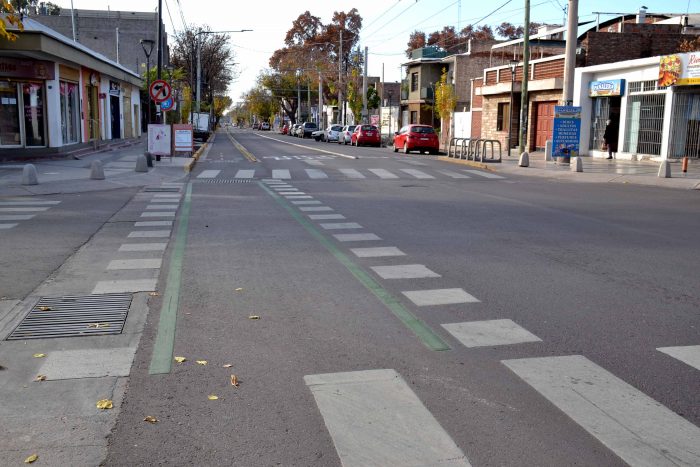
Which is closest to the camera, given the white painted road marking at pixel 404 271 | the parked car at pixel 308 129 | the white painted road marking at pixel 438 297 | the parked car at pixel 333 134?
the white painted road marking at pixel 438 297

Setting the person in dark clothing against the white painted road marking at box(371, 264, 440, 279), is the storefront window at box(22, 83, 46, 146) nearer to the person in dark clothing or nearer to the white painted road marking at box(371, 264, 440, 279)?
the person in dark clothing

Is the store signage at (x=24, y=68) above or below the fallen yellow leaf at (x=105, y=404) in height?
above

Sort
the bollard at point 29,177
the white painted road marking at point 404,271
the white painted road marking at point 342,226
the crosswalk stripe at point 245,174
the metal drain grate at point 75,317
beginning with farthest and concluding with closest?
the crosswalk stripe at point 245,174, the bollard at point 29,177, the white painted road marking at point 342,226, the white painted road marking at point 404,271, the metal drain grate at point 75,317

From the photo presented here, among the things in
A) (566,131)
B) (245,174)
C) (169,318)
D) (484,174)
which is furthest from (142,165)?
(169,318)

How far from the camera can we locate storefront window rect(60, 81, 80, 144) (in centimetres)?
2966

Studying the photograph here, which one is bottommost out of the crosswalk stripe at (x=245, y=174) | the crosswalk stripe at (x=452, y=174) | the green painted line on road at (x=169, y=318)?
the crosswalk stripe at (x=245, y=174)

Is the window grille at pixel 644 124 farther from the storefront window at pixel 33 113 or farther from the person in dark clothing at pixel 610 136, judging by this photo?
the storefront window at pixel 33 113

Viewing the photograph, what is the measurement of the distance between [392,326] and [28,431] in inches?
116

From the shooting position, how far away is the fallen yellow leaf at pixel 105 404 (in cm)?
423

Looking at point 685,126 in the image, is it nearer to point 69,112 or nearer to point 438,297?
point 438,297

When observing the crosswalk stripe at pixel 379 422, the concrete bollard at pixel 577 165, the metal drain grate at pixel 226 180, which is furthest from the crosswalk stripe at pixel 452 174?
the crosswalk stripe at pixel 379 422

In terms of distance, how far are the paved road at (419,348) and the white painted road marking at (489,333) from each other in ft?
0.09

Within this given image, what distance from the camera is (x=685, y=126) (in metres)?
26.9

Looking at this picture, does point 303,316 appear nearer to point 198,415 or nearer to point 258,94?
point 198,415
